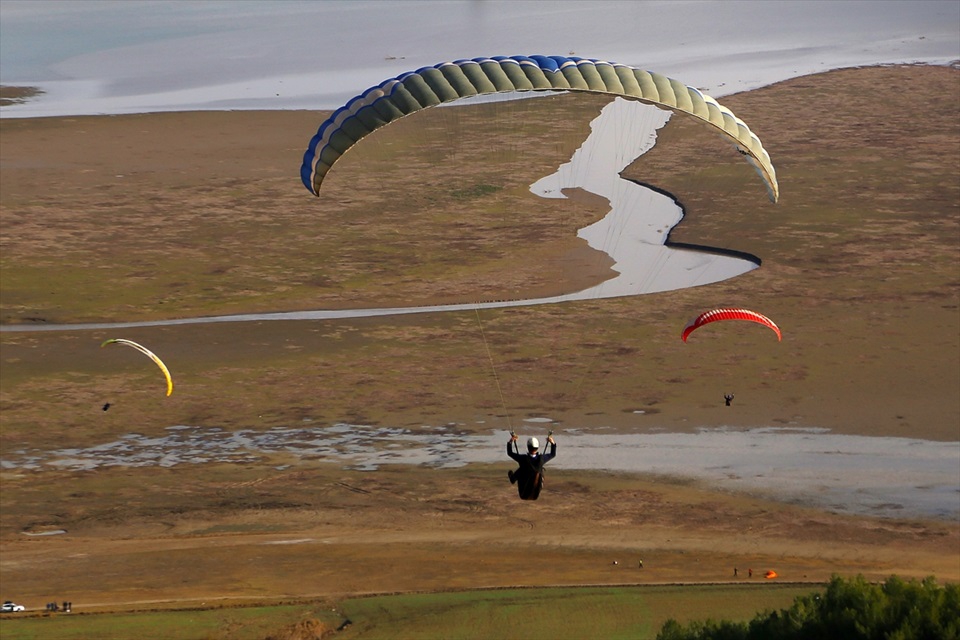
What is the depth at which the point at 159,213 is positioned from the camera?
5038 centimetres

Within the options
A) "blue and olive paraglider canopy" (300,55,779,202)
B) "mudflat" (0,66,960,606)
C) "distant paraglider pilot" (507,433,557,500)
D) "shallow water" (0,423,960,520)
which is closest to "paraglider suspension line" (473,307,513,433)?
"mudflat" (0,66,960,606)

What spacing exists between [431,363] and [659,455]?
298 inches

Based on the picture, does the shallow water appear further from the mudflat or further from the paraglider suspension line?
the paraglider suspension line

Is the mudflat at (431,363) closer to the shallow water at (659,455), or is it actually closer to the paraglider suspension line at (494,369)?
the paraglider suspension line at (494,369)

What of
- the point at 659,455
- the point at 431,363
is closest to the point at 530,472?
the point at 659,455

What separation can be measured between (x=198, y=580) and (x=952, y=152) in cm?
4152

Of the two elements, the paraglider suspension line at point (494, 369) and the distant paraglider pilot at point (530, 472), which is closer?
the distant paraglider pilot at point (530, 472)

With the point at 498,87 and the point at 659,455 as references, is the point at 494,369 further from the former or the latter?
the point at 498,87

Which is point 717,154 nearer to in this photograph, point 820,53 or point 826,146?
point 826,146

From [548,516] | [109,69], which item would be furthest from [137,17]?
[548,516]

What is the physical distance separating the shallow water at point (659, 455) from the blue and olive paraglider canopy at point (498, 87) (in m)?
10.8

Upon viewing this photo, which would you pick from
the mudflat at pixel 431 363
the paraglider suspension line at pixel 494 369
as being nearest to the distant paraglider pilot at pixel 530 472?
the mudflat at pixel 431 363

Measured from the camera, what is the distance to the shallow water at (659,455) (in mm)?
28500

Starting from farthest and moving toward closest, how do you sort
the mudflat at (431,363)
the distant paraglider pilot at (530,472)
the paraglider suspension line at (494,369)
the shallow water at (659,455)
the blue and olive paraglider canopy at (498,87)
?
the paraglider suspension line at (494,369) < the shallow water at (659,455) < the mudflat at (431,363) < the blue and olive paraglider canopy at (498,87) < the distant paraglider pilot at (530,472)
